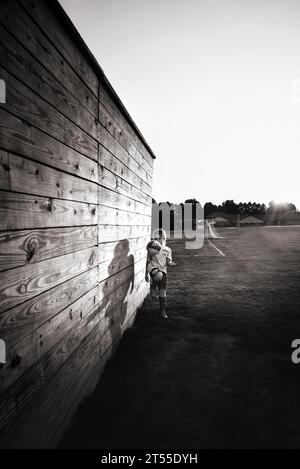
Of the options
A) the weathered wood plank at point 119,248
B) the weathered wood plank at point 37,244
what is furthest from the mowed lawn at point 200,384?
the weathered wood plank at point 37,244

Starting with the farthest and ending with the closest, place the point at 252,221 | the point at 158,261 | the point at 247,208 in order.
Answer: the point at 247,208, the point at 252,221, the point at 158,261

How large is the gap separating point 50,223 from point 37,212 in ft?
0.73

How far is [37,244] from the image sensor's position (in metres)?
2.01

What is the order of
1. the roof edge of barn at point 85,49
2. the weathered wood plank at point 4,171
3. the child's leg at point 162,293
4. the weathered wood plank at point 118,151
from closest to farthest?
the weathered wood plank at point 4,171 < the roof edge of barn at point 85,49 < the weathered wood plank at point 118,151 < the child's leg at point 162,293

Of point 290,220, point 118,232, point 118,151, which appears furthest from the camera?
point 290,220

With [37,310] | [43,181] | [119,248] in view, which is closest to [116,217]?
[119,248]

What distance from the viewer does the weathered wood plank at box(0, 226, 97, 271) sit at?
1.66 m

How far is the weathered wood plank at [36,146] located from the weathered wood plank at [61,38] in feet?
2.67

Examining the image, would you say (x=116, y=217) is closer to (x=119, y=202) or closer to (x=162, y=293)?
(x=119, y=202)

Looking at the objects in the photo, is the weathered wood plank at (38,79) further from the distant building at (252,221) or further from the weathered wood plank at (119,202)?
the distant building at (252,221)

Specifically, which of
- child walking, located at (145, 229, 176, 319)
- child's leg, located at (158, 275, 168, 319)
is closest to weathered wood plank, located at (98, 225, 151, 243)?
child walking, located at (145, 229, 176, 319)

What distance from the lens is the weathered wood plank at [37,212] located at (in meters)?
1.66

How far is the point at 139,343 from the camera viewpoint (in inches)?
183

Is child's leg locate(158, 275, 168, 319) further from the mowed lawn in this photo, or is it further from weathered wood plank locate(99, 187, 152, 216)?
weathered wood plank locate(99, 187, 152, 216)
